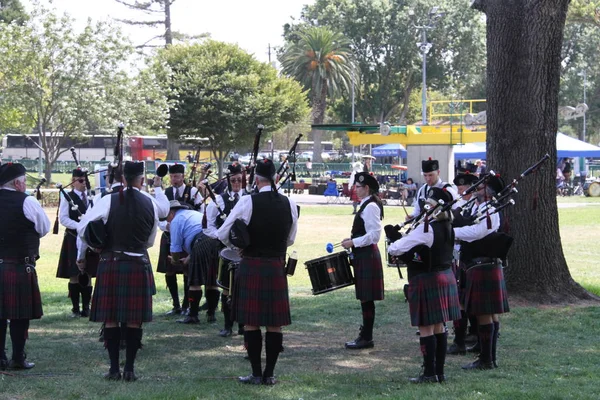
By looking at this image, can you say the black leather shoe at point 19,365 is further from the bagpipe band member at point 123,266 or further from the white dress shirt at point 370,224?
the white dress shirt at point 370,224

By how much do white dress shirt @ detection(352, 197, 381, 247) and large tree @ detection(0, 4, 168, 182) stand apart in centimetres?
2350

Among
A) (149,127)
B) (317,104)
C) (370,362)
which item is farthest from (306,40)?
(370,362)

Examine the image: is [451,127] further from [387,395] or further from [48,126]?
[387,395]

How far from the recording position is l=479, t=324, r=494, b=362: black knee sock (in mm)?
6730

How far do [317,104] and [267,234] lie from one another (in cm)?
4803

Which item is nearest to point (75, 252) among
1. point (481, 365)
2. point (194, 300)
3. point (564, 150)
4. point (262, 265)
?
point (194, 300)

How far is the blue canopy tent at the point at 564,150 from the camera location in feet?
106

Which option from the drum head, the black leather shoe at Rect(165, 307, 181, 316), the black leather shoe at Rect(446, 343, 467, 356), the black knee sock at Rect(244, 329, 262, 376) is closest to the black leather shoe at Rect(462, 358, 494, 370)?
the black leather shoe at Rect(446, 343, 467, 356)

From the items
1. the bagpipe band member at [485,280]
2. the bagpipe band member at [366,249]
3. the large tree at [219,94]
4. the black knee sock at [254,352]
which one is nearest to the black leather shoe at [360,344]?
the bagpipe band member at [366,249]

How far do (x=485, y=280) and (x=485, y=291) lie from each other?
97 millimetres

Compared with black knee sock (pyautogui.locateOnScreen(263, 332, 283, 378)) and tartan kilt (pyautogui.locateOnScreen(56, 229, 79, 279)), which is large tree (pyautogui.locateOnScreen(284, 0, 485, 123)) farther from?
black knee sock (pyautogui.locateOnScreen(263, 332, 283, 378))

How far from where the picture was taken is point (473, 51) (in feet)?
195

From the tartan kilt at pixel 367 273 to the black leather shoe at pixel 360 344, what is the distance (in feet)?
1.29

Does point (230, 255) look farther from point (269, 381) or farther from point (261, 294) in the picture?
point (269, 381)
